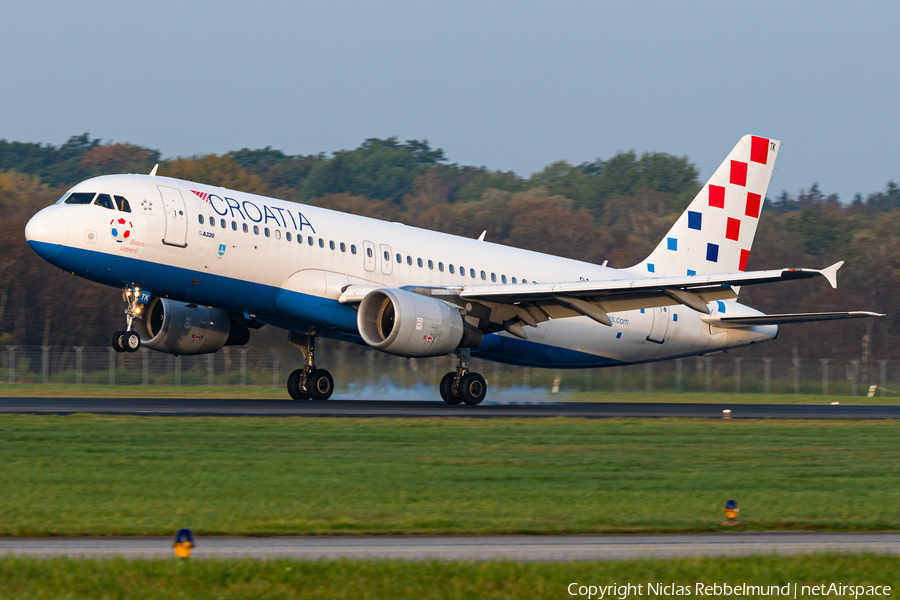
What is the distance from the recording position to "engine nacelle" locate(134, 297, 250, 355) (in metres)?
29.5

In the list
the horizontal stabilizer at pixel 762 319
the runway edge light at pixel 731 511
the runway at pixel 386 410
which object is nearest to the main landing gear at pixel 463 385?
the runway at pixel 386 410

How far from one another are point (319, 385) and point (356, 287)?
14.4 ft

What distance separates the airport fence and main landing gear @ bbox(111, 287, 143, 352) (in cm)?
967

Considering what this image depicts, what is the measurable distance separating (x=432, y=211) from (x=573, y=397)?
46705 millimetres

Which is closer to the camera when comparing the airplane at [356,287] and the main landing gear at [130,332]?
the main landing gear at [130,332]

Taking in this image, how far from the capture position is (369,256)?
28.3 m

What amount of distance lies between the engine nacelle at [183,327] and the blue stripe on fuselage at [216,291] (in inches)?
86.9

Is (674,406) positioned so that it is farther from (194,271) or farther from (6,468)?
A: (6,468)

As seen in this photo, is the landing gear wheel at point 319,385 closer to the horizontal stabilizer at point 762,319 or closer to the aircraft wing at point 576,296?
the aircraft wing at point 576,296

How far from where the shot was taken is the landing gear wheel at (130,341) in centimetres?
2456

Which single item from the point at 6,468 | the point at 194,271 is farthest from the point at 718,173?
the point at 6,468

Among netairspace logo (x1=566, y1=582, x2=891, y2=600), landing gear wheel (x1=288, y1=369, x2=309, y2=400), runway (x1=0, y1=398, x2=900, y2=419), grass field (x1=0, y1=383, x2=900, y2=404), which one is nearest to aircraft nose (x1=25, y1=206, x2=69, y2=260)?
runway (x1=0, y1=398, x2=900, y2=419)

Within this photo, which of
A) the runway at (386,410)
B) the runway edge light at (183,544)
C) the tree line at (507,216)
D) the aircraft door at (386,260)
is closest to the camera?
the runway edge light at (183,544)

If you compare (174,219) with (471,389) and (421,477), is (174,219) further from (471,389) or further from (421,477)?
(421,477)
